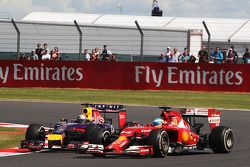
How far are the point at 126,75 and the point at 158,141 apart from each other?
1807 centimetres

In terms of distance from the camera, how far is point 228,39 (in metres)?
46.8

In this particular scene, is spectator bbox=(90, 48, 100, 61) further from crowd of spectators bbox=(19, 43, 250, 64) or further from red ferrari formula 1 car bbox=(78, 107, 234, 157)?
red ferrari formula 1 car bbox=(78, 107, 234, 157)

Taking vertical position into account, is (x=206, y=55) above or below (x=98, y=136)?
above

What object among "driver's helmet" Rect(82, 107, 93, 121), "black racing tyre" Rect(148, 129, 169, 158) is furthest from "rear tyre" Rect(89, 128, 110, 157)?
"driver's helmet" Rect(82, 107, 93, 121)

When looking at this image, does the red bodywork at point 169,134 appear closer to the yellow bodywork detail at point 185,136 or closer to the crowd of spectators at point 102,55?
the yellow bodywork detail at point 185,136

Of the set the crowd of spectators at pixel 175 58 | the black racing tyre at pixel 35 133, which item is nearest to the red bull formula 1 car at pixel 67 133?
the black racing tyre at pixel 35 133

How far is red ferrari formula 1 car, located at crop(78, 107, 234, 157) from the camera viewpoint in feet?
41.0

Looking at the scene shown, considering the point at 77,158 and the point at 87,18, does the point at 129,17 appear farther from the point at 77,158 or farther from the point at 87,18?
the point at 77,158

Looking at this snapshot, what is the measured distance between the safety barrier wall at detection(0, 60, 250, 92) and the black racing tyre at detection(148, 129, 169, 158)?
16.7 m

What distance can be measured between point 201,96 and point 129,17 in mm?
25405

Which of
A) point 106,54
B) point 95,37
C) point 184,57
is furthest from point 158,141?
point 95,37

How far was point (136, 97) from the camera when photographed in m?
28.1

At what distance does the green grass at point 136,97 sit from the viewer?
26047 millimetres

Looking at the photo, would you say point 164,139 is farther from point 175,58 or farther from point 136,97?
point 175,58
